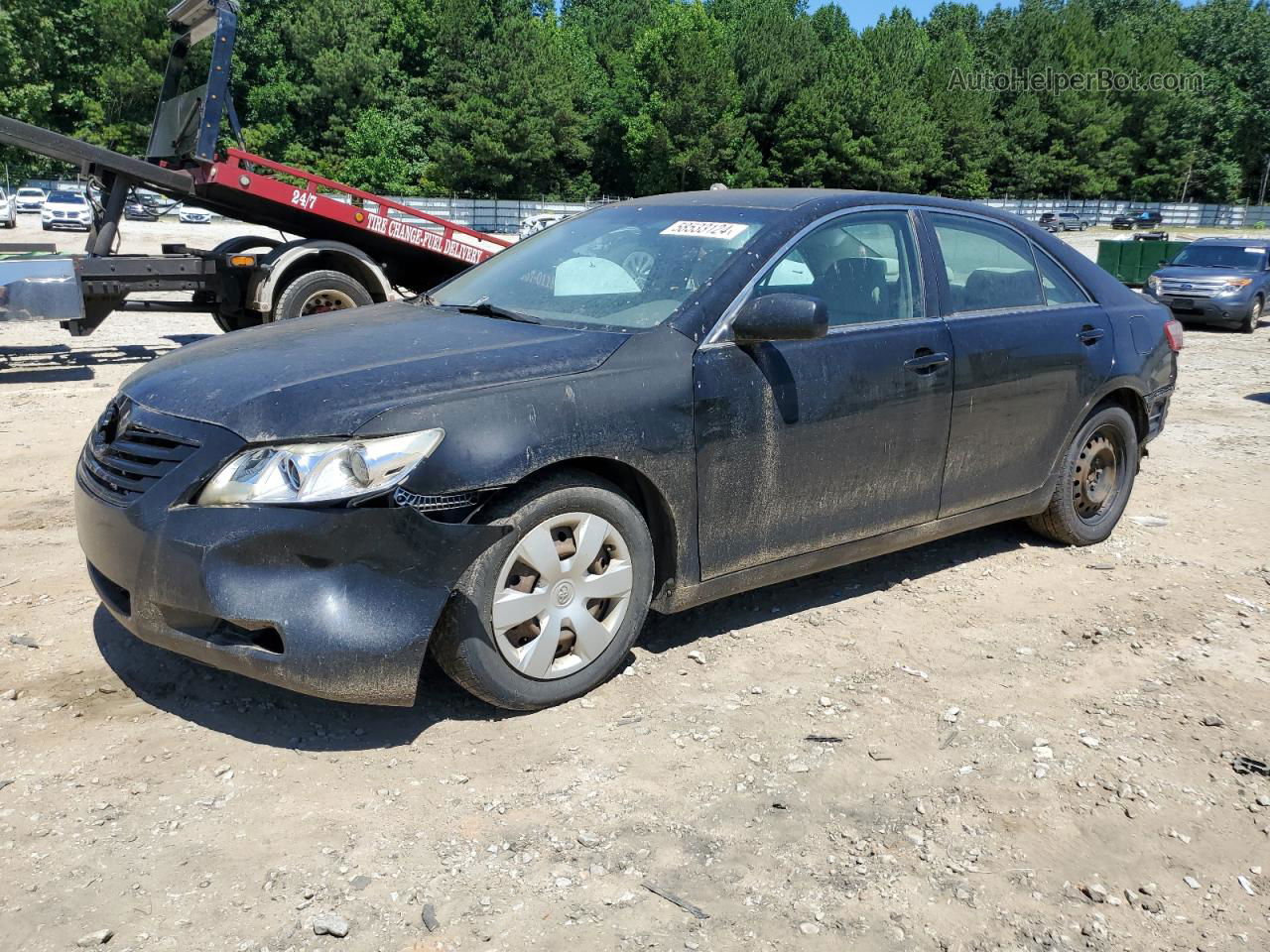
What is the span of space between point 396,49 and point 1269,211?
64898 mm

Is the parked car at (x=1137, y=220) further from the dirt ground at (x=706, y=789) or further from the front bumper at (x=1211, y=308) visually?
the dirt ground at (x=706, y=789)

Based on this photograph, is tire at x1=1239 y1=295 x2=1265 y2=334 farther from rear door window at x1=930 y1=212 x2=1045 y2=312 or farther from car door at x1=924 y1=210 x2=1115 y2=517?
rear door window at x1=930 y1=212 x2=1045 y2=312

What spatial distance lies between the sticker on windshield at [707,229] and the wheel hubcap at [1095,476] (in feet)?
7.38

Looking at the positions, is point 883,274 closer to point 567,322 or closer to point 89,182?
point 567,322

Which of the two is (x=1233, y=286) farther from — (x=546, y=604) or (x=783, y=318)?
(x=546, y=604)

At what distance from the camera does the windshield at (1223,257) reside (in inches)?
703

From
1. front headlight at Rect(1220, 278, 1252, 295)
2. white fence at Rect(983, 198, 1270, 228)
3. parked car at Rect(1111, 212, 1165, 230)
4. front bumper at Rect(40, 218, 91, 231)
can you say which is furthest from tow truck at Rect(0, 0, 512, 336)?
white fence at Rect(983, 198, 1270, 228)

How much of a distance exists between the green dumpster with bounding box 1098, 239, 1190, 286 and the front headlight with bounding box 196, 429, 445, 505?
24659 mm

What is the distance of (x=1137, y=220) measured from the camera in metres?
75.6

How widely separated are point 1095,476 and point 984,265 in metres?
1.39

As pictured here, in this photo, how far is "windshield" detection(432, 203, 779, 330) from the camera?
13.0 feet

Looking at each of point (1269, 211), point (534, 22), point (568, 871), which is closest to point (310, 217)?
point (568, 871)

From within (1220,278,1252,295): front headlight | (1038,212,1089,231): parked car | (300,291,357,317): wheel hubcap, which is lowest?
(1038,212,1089,231): parked car

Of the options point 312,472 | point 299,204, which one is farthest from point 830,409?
point 299,204
